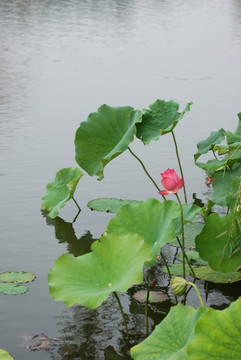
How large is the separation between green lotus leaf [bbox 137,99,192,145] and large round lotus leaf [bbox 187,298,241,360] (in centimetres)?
133

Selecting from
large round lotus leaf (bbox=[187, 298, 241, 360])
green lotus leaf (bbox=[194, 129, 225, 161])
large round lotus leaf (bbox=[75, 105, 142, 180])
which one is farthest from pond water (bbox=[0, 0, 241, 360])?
large round lotus leaf (bbox=[187, 298, 241, 360])

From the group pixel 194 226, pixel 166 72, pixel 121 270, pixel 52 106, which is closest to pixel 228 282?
pixel 194 226

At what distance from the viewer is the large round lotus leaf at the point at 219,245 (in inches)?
93.6

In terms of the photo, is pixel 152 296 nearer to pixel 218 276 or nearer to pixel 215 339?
pixel 218 276

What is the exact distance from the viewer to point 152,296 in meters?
2.50

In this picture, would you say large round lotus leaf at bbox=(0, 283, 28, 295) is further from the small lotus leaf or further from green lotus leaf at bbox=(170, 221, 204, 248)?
green lotus leaf at bbox=(170, 221, 204, 248)

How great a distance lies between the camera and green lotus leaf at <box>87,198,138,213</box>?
10.9ft

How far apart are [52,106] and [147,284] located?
302cm

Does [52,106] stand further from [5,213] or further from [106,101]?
[5,213]

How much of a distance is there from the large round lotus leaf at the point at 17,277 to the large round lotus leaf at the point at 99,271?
0.59m

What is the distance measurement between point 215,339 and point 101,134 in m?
1.43

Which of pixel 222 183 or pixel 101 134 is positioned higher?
pixel 101 134

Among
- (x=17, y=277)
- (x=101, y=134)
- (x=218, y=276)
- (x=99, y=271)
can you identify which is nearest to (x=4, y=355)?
(x=99, y=271)

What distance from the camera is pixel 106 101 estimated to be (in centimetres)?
557
